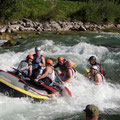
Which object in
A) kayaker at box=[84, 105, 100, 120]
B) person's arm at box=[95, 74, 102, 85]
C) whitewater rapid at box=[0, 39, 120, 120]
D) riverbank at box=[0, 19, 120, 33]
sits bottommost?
whitewater rapid at box=[0, 39, 120, 120]

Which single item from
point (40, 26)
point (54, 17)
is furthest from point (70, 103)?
point (54, 17)

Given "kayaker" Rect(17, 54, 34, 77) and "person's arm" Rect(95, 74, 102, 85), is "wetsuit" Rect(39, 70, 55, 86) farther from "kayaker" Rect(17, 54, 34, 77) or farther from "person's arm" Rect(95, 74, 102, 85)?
"person's arm" Rect(95, 74, 102, 85)

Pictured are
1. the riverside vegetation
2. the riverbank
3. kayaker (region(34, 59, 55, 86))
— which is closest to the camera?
kayaker (region(34, 59, 55, 86))

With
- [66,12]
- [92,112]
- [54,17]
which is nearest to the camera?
[92,112]

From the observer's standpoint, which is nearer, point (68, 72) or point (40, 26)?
point (68, 72)

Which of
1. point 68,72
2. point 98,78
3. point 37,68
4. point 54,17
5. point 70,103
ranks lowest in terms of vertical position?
point 70,103

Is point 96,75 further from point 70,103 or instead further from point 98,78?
point 70,103

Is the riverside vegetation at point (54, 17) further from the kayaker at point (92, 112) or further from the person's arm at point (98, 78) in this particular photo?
the kayaker at point (92, 112)

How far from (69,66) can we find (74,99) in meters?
1.15

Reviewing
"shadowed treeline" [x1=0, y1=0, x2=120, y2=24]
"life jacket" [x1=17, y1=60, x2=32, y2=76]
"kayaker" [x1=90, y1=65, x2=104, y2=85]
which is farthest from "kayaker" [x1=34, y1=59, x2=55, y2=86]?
"shadowed treeline" [x1=0, y1=0, x2=120, y2=24]

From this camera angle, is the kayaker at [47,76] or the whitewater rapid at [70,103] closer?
the whitewater rapid at [70,103]

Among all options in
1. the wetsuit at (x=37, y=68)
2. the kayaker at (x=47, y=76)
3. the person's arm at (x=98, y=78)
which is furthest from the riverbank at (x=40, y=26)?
the person's arm at (x=98, y=78)

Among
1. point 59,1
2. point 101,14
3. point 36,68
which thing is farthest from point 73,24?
point 36,68

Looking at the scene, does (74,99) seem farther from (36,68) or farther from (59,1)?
(59,1)
